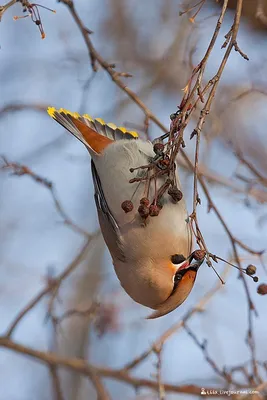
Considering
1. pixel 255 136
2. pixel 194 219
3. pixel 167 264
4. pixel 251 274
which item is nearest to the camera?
pixel 194 219

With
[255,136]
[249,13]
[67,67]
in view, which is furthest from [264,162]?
[67,67]

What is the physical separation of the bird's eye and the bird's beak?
0.11ft

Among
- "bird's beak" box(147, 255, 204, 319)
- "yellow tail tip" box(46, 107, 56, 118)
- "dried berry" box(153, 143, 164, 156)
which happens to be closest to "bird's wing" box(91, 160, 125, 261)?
"bird's beak" box(147, 255, 204, 319)

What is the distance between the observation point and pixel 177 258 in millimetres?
3660

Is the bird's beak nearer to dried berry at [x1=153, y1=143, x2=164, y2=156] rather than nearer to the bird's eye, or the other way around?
the bird's eye

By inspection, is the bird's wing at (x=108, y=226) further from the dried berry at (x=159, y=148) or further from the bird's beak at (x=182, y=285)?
the dried berry at (x=159, y=148)

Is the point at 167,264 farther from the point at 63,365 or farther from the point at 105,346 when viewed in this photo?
the point at 105,346

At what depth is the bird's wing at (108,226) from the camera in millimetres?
3838

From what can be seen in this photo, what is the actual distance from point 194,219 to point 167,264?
1.05 meters

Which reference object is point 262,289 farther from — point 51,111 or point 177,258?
point 51,111

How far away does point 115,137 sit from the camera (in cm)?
425

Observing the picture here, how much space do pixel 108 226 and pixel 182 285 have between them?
579 mm

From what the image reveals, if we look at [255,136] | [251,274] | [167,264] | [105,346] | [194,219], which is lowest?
[105,346]

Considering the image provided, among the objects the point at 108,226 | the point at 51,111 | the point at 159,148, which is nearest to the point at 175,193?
the point at 159,148
